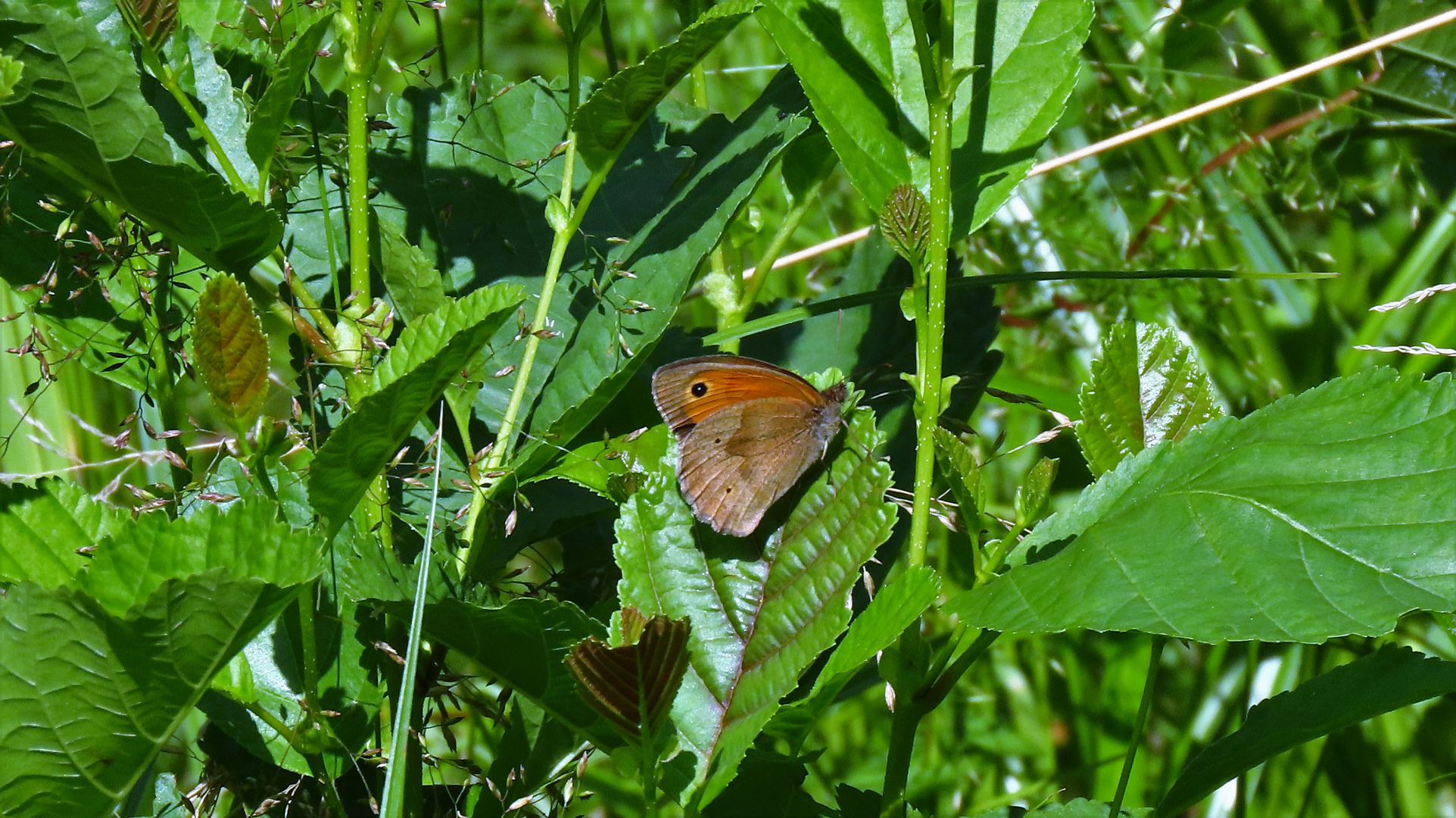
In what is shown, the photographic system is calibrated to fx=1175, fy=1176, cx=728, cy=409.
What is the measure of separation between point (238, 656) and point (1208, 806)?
4.73 feet

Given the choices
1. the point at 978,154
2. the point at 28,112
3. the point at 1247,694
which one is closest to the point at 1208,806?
the point at 1247,694

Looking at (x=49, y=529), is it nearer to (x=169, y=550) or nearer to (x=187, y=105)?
(x=169, y=550)

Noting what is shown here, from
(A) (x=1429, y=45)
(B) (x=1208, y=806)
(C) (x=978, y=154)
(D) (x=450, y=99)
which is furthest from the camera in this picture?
(A) (x=1429, y=45)

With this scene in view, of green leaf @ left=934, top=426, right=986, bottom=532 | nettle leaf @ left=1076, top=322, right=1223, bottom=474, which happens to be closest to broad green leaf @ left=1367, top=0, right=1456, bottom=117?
nettle leaf @ left=1076, top=322, right=1223, bottom=474

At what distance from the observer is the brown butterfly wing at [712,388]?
1.09 m

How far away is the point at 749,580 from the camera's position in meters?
1.03

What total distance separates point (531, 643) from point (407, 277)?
1.21 feet

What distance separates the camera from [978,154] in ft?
3.88

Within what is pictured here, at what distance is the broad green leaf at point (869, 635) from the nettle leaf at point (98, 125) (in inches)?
23.0

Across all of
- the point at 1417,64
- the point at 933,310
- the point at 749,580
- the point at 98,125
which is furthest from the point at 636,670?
the point at 1417,64

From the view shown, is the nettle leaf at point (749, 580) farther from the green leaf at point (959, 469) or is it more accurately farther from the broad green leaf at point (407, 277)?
the broad green leaf at point (407, 277)

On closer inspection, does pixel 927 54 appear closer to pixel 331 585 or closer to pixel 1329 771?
pixel 331 585

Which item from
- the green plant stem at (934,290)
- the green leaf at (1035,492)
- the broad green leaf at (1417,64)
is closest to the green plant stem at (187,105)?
the green plant stem at (934,290)

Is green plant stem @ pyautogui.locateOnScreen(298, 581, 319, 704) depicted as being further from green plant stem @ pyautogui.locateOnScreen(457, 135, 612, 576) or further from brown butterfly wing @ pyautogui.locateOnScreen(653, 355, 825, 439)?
brown butterfly wing @ pyautogui.locateOnScreen(653, 355, 825, 439)
